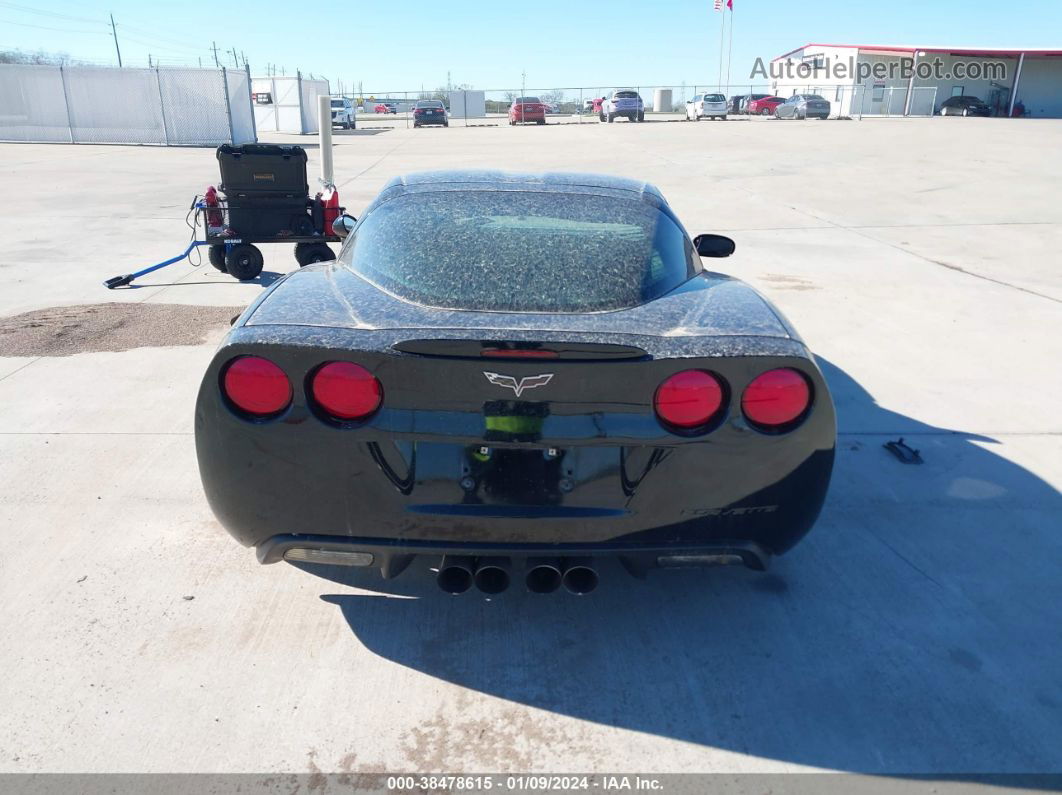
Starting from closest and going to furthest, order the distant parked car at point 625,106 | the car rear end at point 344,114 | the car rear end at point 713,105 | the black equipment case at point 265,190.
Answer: the black equipment case at point 265,190
the car rear end at point 344,114
the distant parked car at point 625,106
the car rear end at point 713,105

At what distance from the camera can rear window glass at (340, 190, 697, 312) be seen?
109 inches

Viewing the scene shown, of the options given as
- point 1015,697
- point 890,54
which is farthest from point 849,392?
point 890,54

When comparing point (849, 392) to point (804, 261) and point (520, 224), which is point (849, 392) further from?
point (804, 261)

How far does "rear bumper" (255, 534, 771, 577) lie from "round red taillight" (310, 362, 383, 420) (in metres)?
0.41

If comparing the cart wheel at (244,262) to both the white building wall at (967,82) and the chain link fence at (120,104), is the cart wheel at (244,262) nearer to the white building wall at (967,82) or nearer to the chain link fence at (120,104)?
the chain link fence at (120,104)

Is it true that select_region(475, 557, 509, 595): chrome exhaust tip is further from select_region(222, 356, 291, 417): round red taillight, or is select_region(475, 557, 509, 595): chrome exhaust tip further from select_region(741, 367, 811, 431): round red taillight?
select_region(741, 367, 811, 431): round red taillight

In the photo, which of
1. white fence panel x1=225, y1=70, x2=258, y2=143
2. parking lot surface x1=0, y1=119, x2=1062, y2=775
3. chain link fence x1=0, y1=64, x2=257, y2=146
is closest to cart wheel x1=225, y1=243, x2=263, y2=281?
parking lot surface x1=0, y1=119, x2=1062, y2=775

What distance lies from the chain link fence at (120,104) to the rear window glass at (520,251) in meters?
28.6

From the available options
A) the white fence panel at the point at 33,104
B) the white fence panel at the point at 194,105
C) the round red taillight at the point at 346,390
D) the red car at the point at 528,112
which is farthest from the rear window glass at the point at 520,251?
the red car at the point at 528,112

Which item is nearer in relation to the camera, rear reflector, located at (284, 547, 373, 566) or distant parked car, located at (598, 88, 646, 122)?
rear reflector, located at (284, 547, 373, 566)

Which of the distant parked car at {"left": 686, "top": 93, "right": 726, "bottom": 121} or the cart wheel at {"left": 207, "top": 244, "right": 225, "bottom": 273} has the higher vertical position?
the distant parked car at {"left": 686, "top": 93, "right": 726, "bottom": 121}

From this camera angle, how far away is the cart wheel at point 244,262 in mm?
7758

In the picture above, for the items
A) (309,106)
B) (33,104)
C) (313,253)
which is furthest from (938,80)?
(313,253)

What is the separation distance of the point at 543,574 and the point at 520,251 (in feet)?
4.01
